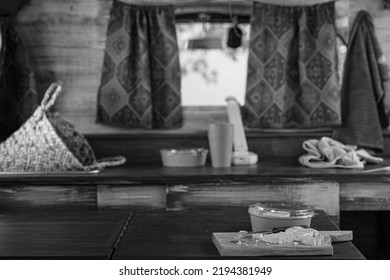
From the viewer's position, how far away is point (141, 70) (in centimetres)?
365

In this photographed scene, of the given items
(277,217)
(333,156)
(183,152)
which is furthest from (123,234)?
(333,156)

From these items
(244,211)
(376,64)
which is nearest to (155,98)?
(376,64)

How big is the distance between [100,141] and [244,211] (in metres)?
1.68

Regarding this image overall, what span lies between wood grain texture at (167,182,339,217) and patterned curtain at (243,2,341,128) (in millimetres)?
744

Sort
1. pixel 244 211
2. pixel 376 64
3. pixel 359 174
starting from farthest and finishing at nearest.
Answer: pixel 376 64 → pixel 359 174 → pixel 244 211

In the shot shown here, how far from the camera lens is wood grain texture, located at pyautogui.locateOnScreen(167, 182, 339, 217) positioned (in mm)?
3008


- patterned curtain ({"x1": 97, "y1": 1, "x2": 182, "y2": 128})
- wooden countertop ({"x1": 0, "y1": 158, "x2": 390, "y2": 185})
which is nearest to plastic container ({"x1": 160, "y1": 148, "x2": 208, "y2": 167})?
wooden countertop ({"x1": 0, "y1": 158, "x2": 390, "y2": 185})

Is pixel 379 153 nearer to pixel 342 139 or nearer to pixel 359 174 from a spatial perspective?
pixel 342 139

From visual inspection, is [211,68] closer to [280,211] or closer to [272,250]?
[280,211]

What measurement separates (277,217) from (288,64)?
6.84 ft

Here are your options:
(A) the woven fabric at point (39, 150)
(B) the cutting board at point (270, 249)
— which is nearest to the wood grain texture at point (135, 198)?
(A) the woven fabric at point (39, 150)

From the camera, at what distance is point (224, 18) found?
375cm

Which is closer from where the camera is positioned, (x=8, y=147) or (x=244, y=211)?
(x=244, y=211)

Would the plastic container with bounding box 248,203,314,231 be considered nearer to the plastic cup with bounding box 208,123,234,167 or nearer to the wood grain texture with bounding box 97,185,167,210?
the wood grain texture with bounding box 97,185,167,210
